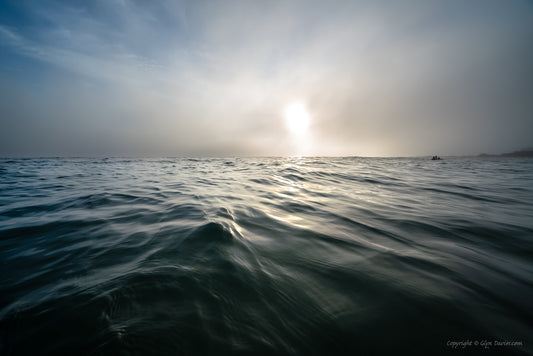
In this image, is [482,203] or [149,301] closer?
[149,301]

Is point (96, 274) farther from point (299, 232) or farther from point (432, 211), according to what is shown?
point (432, 211)

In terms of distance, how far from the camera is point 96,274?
1.84 metres

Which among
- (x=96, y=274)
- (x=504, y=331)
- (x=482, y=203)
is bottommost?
(x=96, y=274)

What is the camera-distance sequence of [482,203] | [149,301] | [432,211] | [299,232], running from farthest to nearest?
[482,203], [432,211], [299,232], [149,301]

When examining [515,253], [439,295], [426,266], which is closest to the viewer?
[439,295]

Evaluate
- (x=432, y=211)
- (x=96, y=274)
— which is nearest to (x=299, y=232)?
(x=96, y=274)

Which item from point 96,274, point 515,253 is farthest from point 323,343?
point 515,253

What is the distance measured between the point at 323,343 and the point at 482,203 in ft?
21.1

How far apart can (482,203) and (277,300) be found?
6472 millimetres

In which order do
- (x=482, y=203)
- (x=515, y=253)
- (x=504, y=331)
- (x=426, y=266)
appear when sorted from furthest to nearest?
1. (x=482, y=203)
2. (x=515, y=253)
3. (x=426, y=266)
4. (x=504, y=331)

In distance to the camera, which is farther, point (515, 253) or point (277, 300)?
point (515, 253)

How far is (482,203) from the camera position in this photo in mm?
4754

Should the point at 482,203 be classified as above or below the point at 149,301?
above

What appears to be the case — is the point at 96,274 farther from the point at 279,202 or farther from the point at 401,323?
Result: the point at 279,202
